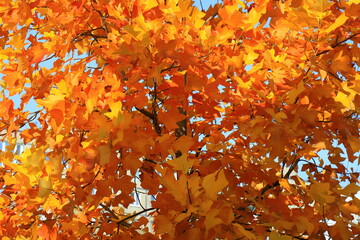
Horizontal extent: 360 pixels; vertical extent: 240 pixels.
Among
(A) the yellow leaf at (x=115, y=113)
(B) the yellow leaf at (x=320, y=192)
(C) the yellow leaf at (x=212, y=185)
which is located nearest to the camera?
(C) the yellow leaf at (x=212, y=185)

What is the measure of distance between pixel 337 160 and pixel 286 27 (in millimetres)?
930

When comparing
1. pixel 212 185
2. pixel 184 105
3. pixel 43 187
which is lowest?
pixel 212 185

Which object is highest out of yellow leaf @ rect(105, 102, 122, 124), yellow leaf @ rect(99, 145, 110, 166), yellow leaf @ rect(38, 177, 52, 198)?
yellow leaf @ rect(105, 102, 122, 124)

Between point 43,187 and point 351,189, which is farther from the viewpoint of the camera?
point 351,189

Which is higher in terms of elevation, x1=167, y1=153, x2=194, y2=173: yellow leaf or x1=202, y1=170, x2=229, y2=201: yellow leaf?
x1=167, y1=153, x2=194, y2=173: yellow leaf

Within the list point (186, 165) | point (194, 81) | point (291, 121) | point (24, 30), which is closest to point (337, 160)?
point (291, 121)

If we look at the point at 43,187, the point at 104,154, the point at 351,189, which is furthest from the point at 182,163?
the point at 351,189

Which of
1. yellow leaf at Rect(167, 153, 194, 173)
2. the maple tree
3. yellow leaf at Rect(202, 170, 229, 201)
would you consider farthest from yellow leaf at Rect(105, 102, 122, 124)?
yellow leaf at Rect(202, 170, 229, 201)

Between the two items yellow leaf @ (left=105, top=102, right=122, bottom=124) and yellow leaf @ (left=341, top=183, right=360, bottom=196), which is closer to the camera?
yellow leaf @ (left=105, top=102, right=122, bottom=124)

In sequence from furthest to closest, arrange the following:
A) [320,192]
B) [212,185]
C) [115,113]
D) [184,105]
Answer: [184,105] < [320,192] < [115,113] < [212,185]

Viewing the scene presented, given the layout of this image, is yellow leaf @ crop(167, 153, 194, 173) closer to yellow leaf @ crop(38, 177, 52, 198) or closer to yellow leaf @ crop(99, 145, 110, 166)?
yellow leaf @ crop(99, 145, 110, 166)

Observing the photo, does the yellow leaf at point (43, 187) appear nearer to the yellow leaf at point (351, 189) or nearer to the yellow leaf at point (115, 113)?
the yellow leaf at point (115, 113)

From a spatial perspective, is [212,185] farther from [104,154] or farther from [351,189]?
[351,189]

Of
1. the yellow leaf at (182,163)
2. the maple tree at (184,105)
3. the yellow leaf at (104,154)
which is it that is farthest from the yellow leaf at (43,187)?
the yellow leaf at (182,163)
